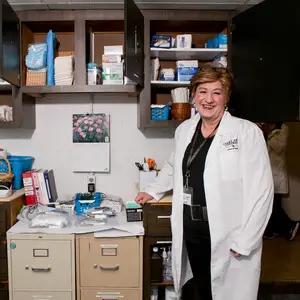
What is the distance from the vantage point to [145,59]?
6.58 ft

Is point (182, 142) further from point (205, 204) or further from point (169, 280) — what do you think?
point (169, 280)

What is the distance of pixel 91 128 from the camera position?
232cm

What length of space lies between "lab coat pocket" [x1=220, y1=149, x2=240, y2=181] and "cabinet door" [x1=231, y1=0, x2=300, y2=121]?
0.33 meters

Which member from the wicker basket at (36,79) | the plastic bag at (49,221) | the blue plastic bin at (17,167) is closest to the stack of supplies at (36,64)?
the wicker basket at (36,79)

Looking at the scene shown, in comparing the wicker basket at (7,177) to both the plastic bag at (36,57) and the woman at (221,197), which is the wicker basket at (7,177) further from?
the woman at (221,197)

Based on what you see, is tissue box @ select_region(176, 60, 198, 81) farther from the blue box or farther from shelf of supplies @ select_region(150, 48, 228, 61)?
the blue box

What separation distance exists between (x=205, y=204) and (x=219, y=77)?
63 cm

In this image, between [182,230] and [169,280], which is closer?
[182,230]

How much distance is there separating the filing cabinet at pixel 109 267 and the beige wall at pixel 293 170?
259 cm

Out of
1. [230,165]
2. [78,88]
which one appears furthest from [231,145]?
[78,88]

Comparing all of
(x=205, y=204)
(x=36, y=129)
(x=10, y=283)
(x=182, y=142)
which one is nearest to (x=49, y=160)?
(x=36, y=129)

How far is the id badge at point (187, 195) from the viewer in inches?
56.9

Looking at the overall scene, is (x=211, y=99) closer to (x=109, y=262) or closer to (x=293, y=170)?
(x=109, y=262)

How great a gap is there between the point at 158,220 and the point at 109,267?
42 centimetres
